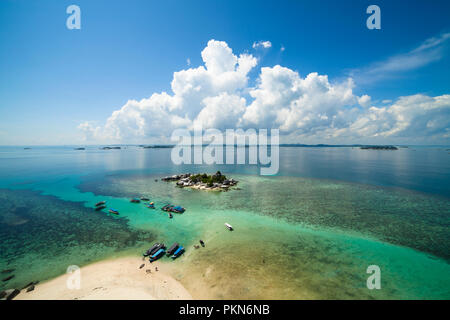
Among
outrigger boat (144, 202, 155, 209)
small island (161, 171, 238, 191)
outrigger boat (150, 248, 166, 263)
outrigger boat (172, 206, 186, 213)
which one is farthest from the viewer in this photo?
small island (161, 171, 238, 191)

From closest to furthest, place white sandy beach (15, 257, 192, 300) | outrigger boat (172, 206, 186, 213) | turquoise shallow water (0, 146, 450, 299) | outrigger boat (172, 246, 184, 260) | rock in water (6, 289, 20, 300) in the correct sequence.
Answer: rock in water (6, 289, 20, 300)
white sandy beach (15, 257, 192, 300)
turquoise shallow water (0, 146, 450, 299)
outrigger boat (172, 246, 184, 260)
outrigger boat (172, 206, 186, 213)

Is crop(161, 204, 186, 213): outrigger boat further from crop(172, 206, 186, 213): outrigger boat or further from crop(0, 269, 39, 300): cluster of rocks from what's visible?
crop(0, 269, 39, 300): cluster of rocks

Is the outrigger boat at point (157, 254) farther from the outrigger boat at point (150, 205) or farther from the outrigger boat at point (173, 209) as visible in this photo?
the outrigger boat at point (150, 205)

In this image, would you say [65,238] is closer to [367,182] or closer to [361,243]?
[361,243]

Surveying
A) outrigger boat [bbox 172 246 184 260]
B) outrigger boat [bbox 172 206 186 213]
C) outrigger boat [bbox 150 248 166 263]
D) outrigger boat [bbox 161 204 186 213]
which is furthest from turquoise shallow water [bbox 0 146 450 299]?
outrigger boat [bbox 150 248 166 263]
